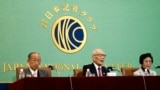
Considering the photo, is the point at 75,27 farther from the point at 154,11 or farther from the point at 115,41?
the point at 154,11

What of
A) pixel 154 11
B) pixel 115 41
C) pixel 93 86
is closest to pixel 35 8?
pixel 115 41

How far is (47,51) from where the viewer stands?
675cm

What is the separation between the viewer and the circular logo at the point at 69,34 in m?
6.87

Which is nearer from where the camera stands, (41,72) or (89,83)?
(89,83)

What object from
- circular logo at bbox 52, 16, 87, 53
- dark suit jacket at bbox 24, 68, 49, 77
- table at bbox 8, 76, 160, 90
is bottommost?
table at bbox 8, 76, 160, 90

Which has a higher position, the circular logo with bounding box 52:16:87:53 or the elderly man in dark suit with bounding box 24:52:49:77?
the circular logo with bounding box 52:16:87:53

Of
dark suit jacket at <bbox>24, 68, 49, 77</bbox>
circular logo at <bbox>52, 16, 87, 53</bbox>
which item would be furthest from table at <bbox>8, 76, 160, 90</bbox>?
circular logo at <bbox>52, 16, 87, 53</bbox>

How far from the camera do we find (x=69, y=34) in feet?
22.9

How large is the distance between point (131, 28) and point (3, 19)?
8.36 feet

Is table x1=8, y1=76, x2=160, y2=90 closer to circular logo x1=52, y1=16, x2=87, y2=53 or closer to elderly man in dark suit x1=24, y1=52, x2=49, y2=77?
elderly man in dark suit x1=24, y1=52, x2=49, y2=77

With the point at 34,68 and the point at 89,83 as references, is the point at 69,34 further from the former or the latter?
the point at 89,83

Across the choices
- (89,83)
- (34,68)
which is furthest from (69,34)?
(89,83)

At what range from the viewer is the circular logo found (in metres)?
6.87

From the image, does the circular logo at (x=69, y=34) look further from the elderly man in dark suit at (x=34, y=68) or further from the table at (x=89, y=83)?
the table at (x=89, y=83)
